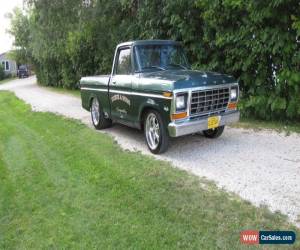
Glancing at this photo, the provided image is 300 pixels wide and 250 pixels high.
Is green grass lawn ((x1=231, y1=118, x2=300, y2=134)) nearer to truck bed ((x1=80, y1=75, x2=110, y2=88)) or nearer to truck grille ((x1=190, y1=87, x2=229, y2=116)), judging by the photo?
truck grille ((x1=190, y1=87, x2=229, y2=116))

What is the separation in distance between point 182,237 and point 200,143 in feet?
11.5

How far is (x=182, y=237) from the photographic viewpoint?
3.82 m

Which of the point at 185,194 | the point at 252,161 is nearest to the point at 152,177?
the point at 185,194

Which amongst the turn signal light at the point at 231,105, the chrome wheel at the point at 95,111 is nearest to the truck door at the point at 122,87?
the chrome wheel at the point at 95,111

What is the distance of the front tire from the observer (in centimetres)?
883

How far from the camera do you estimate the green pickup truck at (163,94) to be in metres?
5.95

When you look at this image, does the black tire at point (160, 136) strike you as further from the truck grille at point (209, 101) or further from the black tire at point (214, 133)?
the black tire at point (214, 133)

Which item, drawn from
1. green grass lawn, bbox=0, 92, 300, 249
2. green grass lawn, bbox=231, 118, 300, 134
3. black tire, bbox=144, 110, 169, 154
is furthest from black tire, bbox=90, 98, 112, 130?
green grass lawn, bbox=231, 118, 300, 134

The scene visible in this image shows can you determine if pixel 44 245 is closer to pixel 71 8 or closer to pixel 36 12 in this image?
pixel 71 8

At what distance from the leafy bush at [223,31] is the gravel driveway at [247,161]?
1.13 meters

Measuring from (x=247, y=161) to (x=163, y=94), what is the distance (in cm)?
177

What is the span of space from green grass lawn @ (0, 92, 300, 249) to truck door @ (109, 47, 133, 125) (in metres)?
0.80

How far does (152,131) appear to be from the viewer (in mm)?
6723

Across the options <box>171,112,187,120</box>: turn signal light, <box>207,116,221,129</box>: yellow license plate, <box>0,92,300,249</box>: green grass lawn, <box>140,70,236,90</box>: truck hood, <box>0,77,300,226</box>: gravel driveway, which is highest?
<box>140,70,236,90</box>: truck hood
